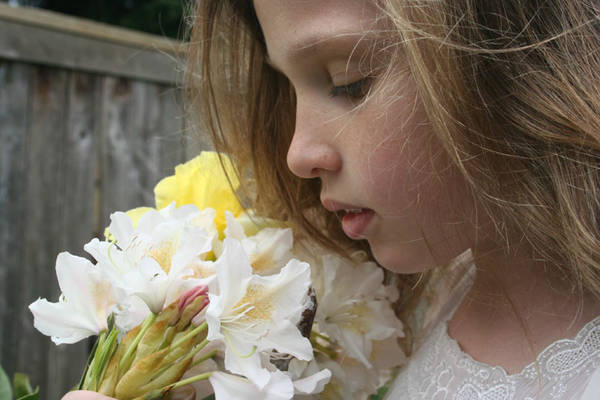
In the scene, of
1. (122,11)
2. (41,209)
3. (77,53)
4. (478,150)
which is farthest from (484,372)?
(122,11)

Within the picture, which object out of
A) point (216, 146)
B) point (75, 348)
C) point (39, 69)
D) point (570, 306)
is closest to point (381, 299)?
point (570, 306)

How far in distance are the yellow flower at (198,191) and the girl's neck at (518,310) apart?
340mm

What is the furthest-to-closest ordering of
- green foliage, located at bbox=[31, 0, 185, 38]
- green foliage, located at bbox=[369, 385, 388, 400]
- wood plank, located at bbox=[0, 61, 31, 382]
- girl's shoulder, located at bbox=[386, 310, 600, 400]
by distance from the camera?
green foliage, located at bbox=[31, 0, 185, 38]
wood plank, located at bbox=[0, 61, 31, 382]
green foliage, located at bbox=[369, 385, 388, 400]
girl's shoulder, located at bbox=[386, 310, 600, 400]

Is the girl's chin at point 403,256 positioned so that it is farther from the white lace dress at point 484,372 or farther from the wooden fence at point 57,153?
the wooden fence at point 57,153

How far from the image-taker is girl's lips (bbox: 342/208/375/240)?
2.46ft

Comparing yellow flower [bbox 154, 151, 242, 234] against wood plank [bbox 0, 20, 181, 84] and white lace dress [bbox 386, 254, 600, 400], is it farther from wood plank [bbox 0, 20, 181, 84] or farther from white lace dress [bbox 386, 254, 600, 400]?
wood plank [bbox 0, 20, 181, 84]

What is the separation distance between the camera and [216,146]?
1.02m

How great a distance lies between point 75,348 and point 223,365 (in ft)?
5.24

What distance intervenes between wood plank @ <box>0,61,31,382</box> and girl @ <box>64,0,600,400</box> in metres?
1.50

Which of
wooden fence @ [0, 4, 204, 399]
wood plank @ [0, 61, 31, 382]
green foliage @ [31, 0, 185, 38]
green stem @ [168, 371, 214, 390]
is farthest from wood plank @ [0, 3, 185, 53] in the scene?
green foliage @ [31, 0, 185, 38]

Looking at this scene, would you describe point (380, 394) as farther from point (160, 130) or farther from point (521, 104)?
point (160, 130)

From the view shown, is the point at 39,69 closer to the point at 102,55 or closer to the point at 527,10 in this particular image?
the point at 102,55

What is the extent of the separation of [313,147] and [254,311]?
0.68 feet

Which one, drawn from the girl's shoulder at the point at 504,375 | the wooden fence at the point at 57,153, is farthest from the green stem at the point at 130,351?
the wooden fence at the point at 57,153
